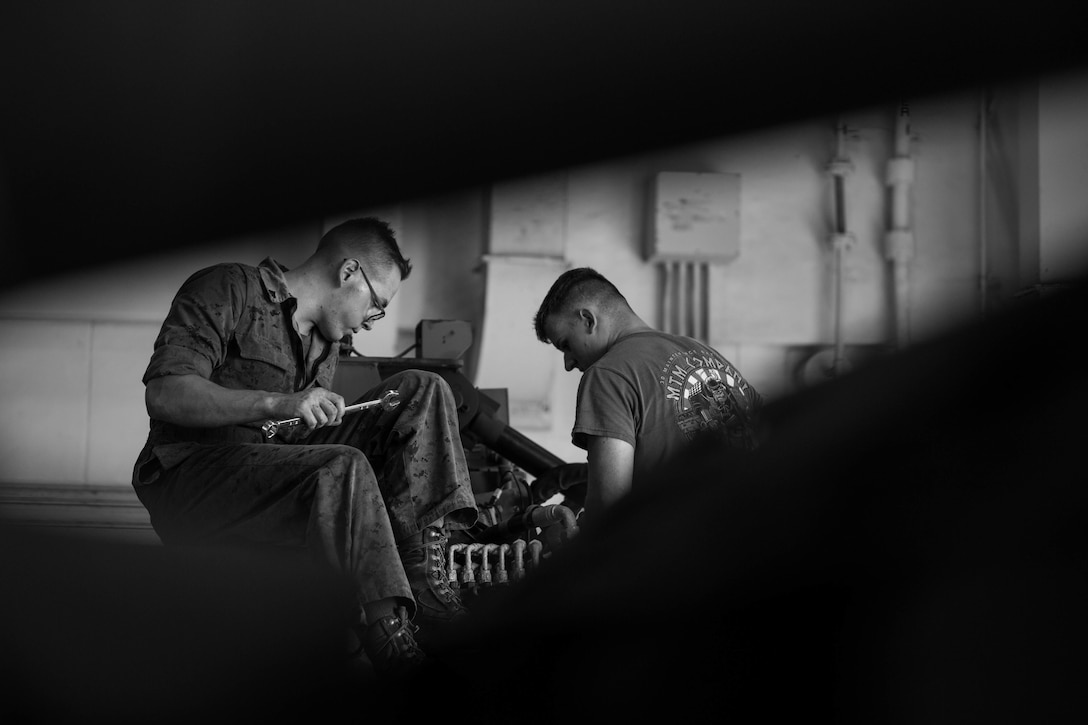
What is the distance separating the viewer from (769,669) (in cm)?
40

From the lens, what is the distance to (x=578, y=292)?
2.39 metres

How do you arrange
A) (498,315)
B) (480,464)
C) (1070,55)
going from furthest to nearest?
1. (498,315)
2. (480,464)
3. (1070,55)

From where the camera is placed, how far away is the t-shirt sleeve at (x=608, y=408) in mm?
1908

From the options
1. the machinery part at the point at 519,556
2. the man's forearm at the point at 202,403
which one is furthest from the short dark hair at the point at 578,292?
the man's forearm at the point at 202,403

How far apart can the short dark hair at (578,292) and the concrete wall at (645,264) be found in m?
0.12

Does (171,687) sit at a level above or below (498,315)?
below

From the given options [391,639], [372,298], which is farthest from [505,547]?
[391,639]

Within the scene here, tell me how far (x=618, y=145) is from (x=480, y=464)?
2.79 metres

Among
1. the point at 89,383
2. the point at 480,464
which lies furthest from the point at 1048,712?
the point at 89,383

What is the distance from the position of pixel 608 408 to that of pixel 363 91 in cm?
154

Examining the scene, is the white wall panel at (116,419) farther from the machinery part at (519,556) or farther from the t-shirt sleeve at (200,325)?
the machinery part at (519,556)

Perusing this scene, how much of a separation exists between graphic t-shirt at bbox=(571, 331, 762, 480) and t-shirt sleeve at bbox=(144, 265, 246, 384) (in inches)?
26.3

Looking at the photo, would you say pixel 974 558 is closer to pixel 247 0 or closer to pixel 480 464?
pixel 247 0

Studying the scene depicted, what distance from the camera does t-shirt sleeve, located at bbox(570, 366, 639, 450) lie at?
6.26ft
